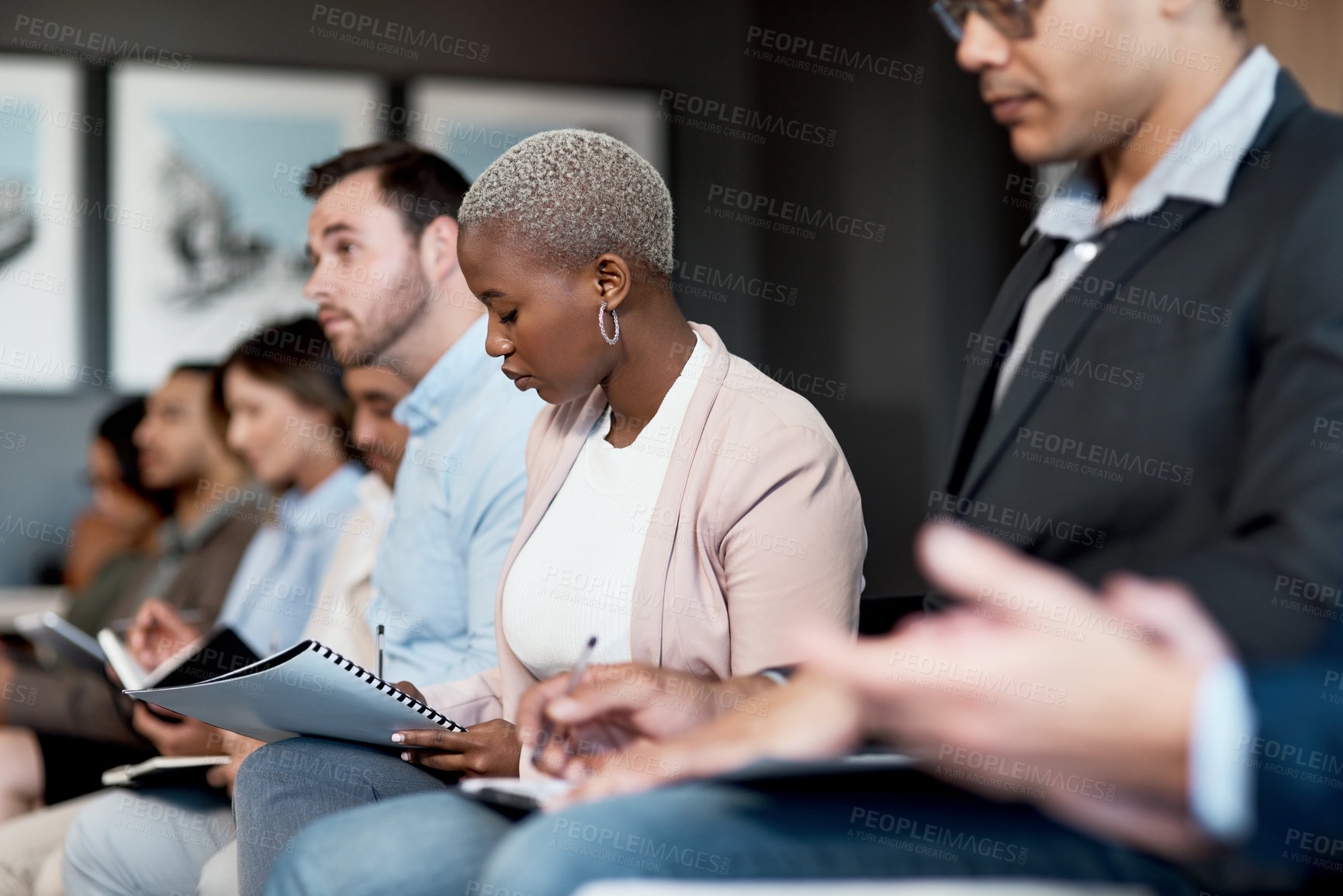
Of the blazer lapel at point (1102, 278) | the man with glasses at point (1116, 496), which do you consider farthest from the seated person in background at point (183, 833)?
the blazer lapel at point (1102, 278)

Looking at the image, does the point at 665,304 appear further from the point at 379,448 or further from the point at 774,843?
the point at 379,448

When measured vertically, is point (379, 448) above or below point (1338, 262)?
below

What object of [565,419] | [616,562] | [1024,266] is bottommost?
[616,562]

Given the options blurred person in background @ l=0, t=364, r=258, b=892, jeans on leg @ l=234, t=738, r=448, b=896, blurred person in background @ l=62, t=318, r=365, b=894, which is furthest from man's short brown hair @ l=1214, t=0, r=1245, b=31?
blurred person in background @ l=0, t=364, r=258, b=892

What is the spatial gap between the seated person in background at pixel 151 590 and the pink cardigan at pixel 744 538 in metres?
1.50

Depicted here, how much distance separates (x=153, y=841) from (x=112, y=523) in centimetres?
236

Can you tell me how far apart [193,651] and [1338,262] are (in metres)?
1.65

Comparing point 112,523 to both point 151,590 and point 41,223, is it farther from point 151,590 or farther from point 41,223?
point 41,223

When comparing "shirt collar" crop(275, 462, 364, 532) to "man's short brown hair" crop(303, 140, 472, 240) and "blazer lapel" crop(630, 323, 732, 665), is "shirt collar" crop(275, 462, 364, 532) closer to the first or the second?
"man's short brown hair" crop(303, 140, 472, 240)

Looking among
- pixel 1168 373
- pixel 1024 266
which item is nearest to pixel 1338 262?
pixel 1168 373

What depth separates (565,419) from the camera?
1.71 m

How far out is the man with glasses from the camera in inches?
25.3

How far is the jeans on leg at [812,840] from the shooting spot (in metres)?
0.82

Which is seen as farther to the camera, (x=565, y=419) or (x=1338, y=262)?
(x=565, y=419)
